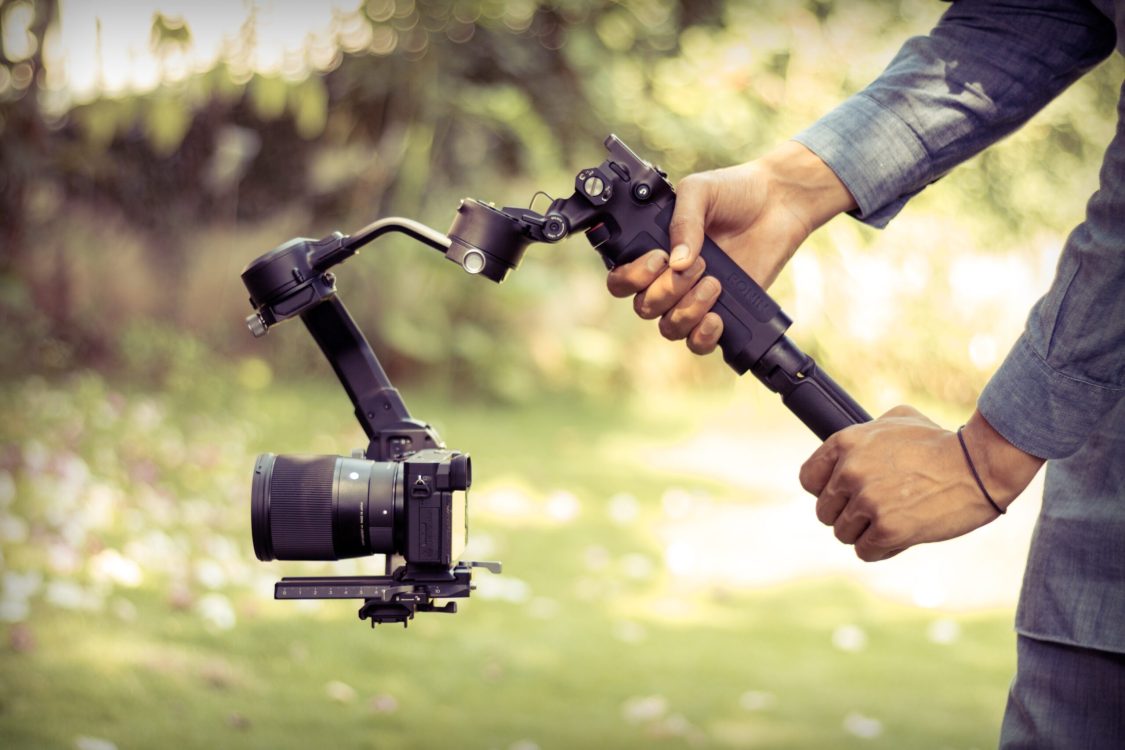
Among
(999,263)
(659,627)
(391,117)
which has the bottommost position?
(659,627)

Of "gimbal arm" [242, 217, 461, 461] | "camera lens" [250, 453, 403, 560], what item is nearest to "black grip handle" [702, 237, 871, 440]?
"gimbal arm" [242, 217, 461, 461]

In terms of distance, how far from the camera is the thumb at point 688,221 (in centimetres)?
141

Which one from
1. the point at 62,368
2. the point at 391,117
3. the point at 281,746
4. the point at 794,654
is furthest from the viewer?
the point at 391,117

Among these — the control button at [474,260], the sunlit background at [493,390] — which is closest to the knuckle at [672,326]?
the control button at [474,260]

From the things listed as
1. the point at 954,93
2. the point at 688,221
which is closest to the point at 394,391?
the point at 688,221

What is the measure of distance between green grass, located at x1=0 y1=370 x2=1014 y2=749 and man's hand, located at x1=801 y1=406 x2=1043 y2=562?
58.9 inches

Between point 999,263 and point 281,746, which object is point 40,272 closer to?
point 281,746

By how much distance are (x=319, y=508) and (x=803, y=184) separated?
770mm

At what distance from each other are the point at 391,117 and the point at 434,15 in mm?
688

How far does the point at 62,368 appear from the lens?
5.32 metres

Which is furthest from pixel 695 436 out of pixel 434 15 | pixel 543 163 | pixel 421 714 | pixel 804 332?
pixel 421 714

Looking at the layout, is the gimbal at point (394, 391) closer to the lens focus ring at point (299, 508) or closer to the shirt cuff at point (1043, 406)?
the lens focus ring at point (299, 508)

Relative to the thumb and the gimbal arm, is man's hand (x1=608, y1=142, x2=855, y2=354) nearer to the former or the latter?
the thumb

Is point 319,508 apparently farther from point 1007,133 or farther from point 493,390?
point 493,390
